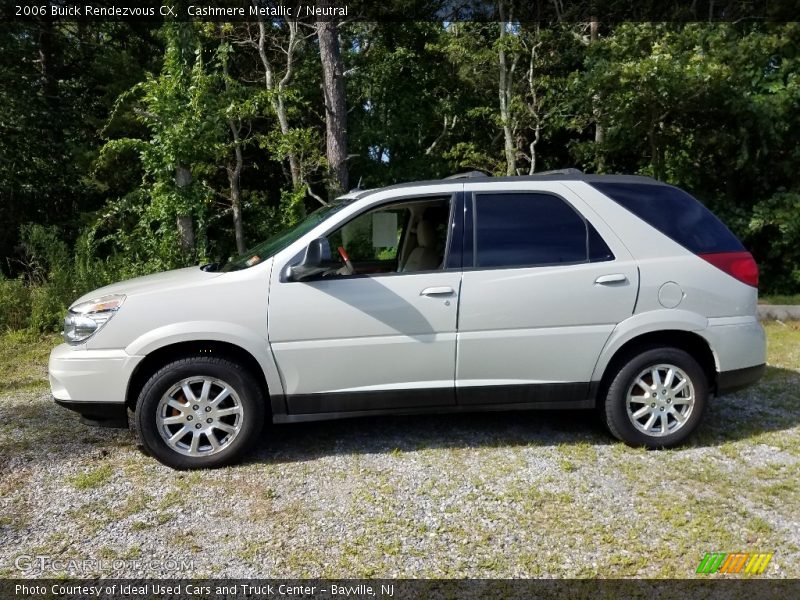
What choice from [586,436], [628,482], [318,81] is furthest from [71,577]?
[318,81]

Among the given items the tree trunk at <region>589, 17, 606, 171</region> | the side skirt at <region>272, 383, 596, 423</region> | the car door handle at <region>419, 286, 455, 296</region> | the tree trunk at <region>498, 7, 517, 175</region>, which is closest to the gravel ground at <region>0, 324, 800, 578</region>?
the side skirt at <region>272, 383, 596, 423</region>

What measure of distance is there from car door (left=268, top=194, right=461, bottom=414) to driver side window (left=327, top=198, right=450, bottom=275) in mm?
207

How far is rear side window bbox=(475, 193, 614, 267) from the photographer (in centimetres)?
392

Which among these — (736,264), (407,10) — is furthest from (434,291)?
(407,10)

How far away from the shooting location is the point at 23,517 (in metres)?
3.26

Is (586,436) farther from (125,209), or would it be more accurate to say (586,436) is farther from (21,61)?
(21,61)

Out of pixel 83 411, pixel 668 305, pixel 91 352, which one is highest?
pixel 668 305

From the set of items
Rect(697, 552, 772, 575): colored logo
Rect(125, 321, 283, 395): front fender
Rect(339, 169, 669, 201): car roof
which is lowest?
Rect(697, 552, 772, 575): colored logo

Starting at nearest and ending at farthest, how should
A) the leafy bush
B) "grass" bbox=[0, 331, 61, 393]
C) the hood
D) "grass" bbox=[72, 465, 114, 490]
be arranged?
"grass" bbox=[72, 465, 114, 490], the hood, "grass" bbox=[0, 331, 61, 393], the leafy bush

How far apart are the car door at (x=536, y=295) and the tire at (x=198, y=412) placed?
1392 mm

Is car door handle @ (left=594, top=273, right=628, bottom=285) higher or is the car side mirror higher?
the car side mirror

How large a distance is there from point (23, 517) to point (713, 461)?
422 centimetres

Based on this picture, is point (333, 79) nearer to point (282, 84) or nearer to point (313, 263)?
point (282, 84)

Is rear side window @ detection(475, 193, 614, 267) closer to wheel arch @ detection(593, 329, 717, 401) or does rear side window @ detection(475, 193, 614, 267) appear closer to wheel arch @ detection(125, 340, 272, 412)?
wheel arch @ detection(593, 329, 717, 401)
